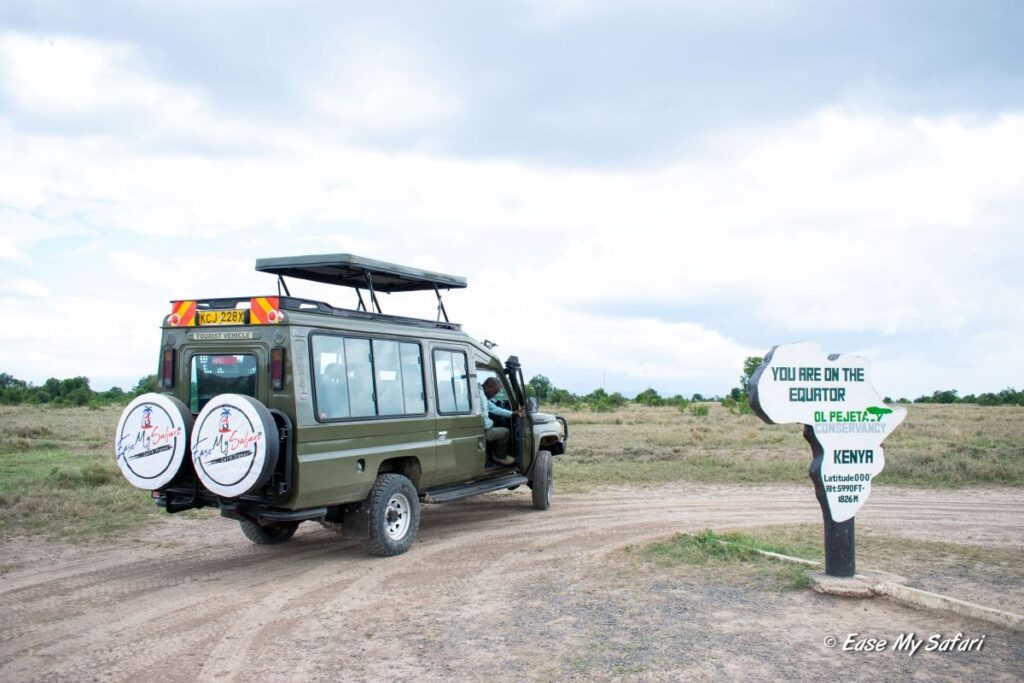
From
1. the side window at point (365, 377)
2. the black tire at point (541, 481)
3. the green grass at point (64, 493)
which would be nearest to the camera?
the side window at point (365, 377)

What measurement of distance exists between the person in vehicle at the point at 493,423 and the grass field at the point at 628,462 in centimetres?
280

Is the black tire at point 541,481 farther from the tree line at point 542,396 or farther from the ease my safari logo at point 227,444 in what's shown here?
the tree line at point 542,396

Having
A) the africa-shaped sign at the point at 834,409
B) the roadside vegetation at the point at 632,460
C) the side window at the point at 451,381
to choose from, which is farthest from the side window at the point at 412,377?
the africa-shaped sign at the point at 834,409

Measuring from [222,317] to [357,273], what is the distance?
227cm

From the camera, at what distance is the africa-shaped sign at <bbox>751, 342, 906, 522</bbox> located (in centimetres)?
738

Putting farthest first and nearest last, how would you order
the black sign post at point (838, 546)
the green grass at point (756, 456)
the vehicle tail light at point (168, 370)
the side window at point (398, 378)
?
the green grass at point (756, 456), the side window at point (398, 378), the vehicle tail light at point (168, 370), the black sign post at point (838, 546)

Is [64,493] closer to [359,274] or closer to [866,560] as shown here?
[359,274]

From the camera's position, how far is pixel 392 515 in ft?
30.4

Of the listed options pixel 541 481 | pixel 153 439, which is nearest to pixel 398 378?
pixel 153 439

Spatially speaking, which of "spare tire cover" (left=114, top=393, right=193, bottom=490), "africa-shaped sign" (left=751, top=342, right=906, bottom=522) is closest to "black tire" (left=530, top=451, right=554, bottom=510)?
"africa-shaped sign" (left=751, top=342, right=906, bottom=522)

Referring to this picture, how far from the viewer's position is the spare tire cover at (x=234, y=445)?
751cm

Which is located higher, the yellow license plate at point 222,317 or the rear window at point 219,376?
the yellow license plate at point 222,317

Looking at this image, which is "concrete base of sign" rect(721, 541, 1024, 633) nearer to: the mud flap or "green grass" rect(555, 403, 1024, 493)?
the mud flap

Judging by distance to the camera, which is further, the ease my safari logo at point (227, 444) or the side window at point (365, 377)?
the side window at point (365, 377)
